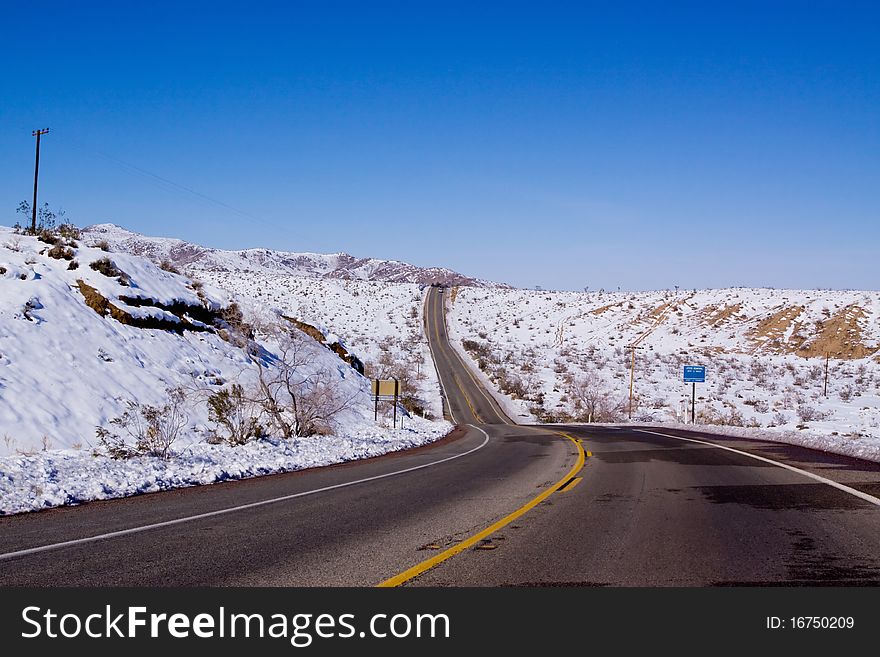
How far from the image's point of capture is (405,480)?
536 inches

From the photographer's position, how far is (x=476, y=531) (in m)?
8.12

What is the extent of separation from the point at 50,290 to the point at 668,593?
2729 cm

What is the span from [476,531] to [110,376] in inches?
771

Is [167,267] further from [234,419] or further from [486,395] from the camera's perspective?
[486,395]

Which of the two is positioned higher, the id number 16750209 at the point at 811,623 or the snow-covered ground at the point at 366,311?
the snow-covered ground at the point at 366,311

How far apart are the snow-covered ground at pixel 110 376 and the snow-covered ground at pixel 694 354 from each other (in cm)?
1440

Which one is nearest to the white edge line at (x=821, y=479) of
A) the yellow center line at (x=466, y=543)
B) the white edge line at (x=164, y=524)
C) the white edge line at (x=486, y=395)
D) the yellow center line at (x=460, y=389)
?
the yellow center line at (x=466, y=543)

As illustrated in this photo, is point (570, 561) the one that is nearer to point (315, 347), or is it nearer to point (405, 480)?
point (405, 480)

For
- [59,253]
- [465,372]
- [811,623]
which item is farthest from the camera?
[465,372]

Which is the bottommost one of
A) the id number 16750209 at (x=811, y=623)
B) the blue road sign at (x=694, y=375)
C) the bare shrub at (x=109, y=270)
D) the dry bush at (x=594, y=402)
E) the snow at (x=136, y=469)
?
the dry bush at (x=594, y=402)

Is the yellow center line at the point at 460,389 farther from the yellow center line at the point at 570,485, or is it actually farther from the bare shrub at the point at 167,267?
the yellow center line at the point at 570,485

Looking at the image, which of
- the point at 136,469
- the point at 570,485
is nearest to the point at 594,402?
the point at 570,485

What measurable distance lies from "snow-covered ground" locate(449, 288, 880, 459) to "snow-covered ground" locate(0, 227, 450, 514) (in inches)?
567

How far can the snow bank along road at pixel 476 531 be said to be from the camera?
6.10 m
